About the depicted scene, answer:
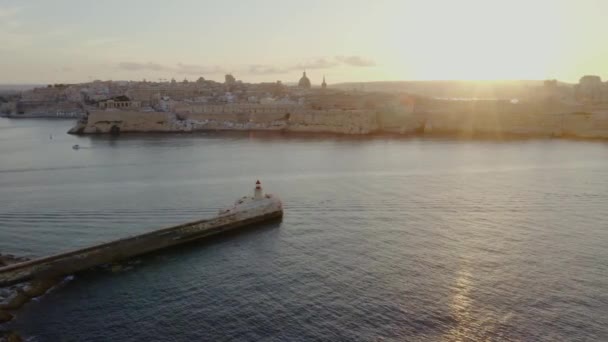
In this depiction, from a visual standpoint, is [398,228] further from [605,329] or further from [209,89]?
[209,89]

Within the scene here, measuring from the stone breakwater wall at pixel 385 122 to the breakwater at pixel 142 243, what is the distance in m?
22.6

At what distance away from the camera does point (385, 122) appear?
121 ft

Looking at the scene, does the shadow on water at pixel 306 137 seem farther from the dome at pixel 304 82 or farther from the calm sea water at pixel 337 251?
the dome at pixel 304 82

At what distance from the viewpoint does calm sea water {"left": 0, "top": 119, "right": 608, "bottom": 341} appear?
7.50 metres

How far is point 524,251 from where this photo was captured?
1024 centimetres

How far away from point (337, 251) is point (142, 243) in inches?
144

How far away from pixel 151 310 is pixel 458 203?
869 centimetres

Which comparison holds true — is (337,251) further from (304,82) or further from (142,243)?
(304,82)

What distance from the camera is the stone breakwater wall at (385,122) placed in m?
32.6

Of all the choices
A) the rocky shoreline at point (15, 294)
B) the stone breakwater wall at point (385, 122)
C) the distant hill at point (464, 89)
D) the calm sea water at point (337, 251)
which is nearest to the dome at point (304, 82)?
the distant hill at point (464, 89)

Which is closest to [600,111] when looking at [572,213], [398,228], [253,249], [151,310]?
[572,213]

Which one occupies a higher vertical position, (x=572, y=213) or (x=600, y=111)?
(x=600, y=111)

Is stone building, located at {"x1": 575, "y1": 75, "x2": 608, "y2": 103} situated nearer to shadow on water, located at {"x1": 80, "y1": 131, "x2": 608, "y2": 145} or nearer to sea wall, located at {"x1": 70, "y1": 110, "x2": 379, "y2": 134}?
shadow on water, located at {"x1": 80, "y1": 131, "x2": 608, "y2": 145}

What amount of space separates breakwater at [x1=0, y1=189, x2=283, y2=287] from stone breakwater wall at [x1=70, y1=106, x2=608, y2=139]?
22.6m
